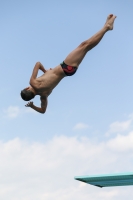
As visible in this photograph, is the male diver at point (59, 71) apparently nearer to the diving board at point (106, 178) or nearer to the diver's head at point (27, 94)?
the diver's head at point (27, 94)

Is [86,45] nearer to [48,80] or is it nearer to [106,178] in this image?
[48,80]

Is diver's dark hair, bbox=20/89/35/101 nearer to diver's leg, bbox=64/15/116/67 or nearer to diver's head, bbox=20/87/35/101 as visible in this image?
diver's head, bbox=20/87/35/101

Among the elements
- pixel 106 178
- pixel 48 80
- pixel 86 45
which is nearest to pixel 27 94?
pixel 48 80

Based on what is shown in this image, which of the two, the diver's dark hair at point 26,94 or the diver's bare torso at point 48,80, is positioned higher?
the diver's bare torso at point 48,80

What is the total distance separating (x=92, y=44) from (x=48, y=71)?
4.92 ft

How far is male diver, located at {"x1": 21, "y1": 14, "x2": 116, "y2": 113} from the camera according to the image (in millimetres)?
11664

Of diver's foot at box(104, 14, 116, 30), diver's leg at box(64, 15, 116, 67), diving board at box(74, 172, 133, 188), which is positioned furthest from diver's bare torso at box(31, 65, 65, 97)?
diving board at box(74, 172, 133, 188)

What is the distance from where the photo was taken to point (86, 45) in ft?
38.3

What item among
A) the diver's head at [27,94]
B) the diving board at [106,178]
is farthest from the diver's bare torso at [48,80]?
the diving board at [106,178]

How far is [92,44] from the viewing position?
38.3ft

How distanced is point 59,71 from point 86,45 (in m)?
1.10

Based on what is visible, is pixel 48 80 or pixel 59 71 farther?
pixel 59 71

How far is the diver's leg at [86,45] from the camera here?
1164cm

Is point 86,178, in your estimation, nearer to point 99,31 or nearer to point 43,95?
point 43,95
